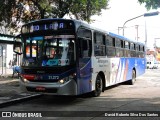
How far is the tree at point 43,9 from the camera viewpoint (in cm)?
2027

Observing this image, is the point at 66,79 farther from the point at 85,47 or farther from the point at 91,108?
the point at 85,47

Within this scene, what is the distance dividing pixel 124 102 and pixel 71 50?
2.97m

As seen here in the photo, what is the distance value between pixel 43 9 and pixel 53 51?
411 inches

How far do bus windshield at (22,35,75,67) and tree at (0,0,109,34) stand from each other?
31.2ft

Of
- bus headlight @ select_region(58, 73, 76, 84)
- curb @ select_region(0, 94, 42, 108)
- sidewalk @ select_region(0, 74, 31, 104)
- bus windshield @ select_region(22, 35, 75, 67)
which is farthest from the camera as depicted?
sidewalk @ select_region(0, 74, 31, 104)

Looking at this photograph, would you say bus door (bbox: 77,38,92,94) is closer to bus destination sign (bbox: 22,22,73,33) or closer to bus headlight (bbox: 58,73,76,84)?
bus headlight (bbox: 58,73,76,84)

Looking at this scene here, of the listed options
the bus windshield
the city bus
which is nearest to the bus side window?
the city bus

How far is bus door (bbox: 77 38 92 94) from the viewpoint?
10836mm

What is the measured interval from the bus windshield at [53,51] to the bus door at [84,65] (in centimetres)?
50

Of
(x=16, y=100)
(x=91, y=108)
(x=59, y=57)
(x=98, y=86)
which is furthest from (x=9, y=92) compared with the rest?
(x=91, y=108)

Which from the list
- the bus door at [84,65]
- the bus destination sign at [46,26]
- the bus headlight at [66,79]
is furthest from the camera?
the bus door at [84,65]

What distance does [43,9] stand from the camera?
20266 millimetres

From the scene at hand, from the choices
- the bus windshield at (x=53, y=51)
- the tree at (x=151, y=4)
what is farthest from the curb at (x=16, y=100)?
the tree at (x=151, y=4)

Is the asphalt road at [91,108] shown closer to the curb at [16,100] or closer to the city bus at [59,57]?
the curb at [16,100]
